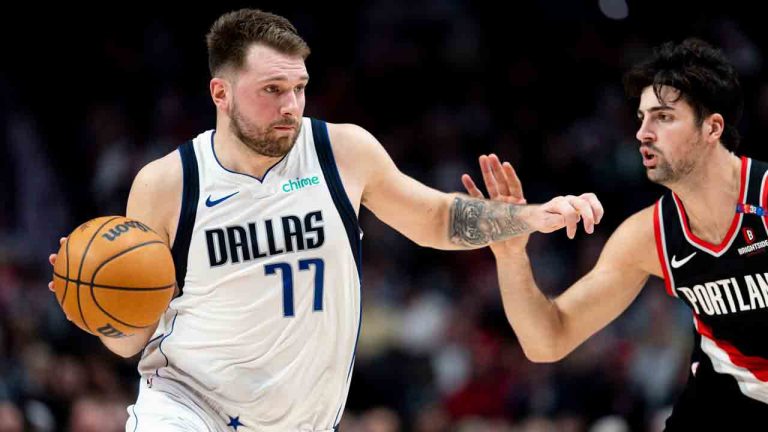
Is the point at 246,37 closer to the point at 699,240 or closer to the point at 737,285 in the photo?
the point at 699,240

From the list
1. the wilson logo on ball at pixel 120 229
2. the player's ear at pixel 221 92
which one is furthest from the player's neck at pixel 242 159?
the wilson logo on ball at pixel 120 229

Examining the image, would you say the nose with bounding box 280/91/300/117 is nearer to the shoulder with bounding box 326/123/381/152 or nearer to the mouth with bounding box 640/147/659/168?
the shoulder with bounding box 326/123/381/152

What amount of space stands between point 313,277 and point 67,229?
8.14 m

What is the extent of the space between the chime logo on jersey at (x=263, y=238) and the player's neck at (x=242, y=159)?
0.90 ft

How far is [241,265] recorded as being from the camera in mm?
5242

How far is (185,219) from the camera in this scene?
17.2ft

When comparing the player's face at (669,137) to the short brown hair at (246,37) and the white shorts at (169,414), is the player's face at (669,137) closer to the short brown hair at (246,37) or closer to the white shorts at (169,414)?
the short brown hair at (246,37)

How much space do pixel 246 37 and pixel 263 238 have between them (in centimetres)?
100

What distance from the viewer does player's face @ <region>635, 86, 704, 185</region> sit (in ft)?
19.0

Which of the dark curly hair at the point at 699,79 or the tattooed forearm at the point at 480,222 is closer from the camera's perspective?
the tattooed forearm at the point at 480,222

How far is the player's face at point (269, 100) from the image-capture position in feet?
17.1

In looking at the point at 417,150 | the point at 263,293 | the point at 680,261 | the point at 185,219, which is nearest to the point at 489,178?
the point at 680,261

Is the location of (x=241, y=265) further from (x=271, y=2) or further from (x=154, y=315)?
(x=271, y=2)

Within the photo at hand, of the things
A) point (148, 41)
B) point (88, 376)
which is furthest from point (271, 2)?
point (88, 376)
